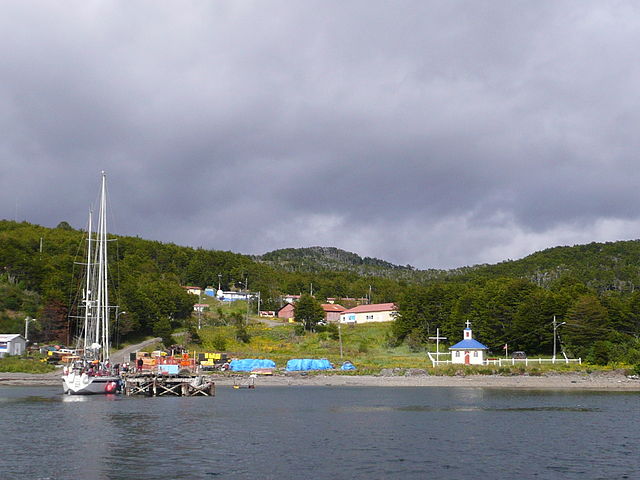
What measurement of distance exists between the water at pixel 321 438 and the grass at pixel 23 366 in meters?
28.2

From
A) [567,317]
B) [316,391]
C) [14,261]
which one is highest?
[14,261]

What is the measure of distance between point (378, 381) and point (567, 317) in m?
30.8

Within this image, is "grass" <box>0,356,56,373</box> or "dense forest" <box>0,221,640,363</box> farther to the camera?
"dense forest" <box>0,221,640,363</box>

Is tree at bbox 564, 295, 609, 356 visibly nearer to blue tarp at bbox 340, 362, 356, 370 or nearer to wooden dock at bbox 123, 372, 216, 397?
blue tarp at bbox 340, 362, 356, 370

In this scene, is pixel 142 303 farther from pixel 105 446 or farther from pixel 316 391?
pixel 105 446

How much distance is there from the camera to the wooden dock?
233ft

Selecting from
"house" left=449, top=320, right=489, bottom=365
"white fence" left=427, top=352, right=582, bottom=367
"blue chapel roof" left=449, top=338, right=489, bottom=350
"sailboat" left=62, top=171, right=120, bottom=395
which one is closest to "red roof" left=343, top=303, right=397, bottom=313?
"blue chapel roof" left=449, top=338, right=489, bottom=350

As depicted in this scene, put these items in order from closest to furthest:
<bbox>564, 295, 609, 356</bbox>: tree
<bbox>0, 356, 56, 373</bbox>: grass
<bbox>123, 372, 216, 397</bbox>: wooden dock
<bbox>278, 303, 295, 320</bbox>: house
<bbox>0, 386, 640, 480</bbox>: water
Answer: <bbox>0, 386, 640, 480</bbox>: water
<bbox>123, 372, 216, 397</bbox>: wooden dock
<bbox>0, 356, 56, 373</bbox>: grass
<bbox>564, 295, 609, 356</bbox>: tree
<bbox>278, 303, 295, 320</bbox>: house

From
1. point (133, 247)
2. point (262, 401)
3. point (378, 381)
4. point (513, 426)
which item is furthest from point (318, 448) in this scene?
point (133, 247)

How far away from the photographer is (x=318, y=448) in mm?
34250

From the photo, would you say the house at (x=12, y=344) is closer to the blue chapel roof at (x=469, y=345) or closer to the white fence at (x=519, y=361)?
the white fence at (x=519, y=361)

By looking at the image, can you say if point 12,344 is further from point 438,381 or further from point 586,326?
point 586,326

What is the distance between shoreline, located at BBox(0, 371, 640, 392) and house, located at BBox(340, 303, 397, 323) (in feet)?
199

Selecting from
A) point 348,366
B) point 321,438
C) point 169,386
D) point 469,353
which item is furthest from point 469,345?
point 321,438
